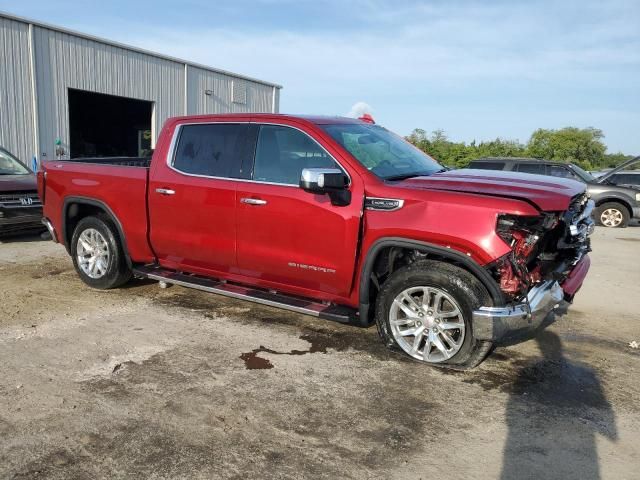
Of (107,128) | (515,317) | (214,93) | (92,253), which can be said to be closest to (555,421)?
(515,317)

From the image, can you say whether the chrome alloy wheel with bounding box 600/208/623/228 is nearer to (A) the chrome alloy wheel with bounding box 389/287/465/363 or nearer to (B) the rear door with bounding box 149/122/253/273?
(A) the chrome alloy wheel with bounding box 389/287/465/363

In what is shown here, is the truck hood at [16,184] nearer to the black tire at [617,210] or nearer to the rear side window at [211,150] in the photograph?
the rear side window at [211,150]

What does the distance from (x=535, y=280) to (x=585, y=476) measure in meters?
1.59

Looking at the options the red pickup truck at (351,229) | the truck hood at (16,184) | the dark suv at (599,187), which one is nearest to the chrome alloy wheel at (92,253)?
the red pickup truck at (351,229)

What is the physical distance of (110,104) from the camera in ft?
80.6

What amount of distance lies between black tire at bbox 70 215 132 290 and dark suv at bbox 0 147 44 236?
301 cm

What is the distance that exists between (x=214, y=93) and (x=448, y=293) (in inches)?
803

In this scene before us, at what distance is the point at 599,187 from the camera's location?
45.0 feet

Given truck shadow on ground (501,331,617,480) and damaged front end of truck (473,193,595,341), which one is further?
damaged front end of truck (473,193,595,341)

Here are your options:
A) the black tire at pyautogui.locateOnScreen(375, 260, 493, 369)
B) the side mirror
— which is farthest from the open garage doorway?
the black tire at pyautogui.locateOnScreen(375, 260, 493, 369)

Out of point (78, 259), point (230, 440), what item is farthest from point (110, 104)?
point (230, 440)

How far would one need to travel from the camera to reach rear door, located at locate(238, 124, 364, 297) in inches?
169

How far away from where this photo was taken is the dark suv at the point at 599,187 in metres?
13.1

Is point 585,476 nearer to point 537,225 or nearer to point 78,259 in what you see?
point 537,225
